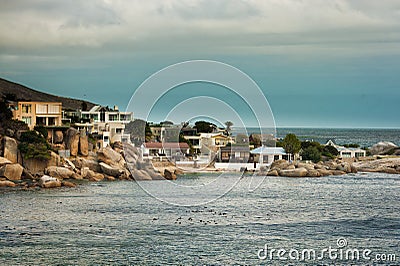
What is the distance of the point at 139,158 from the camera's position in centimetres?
5128

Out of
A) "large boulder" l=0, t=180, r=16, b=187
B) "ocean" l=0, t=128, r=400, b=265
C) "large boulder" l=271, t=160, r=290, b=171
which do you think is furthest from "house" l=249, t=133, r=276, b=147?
"large boulder" l=0, t=180, r=16, b=187

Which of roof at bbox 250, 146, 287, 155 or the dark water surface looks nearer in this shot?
the dark water surface

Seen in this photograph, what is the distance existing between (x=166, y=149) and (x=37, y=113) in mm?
10786

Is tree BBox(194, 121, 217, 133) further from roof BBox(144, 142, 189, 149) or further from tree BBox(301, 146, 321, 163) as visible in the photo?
tree BBox(301, 146, 321, 163)

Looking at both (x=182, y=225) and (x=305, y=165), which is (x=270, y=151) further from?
(x=182, y=225)

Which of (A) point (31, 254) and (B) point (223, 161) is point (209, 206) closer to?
(A) point (31, 254)

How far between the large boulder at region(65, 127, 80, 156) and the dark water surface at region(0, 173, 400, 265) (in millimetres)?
10862

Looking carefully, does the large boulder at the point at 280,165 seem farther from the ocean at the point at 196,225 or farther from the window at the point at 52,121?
the window at the point at 52,121

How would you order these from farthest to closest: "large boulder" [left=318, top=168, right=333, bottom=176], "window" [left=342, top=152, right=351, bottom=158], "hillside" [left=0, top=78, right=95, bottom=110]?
"hillside" [left=0, top=78, right=95, bottom=110] → "window" [left=342, top=152, right=351, bottom=158] → "large boulder" [left=318, top=168, right=333, bottom=176]

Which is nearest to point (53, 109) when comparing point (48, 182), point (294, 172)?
point (48, 182)

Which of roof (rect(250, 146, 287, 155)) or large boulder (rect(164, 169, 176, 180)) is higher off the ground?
roof (rect(250, 146, 287, 155))

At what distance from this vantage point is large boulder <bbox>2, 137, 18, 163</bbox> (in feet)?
148

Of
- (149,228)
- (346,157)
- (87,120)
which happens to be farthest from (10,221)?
(346,157)

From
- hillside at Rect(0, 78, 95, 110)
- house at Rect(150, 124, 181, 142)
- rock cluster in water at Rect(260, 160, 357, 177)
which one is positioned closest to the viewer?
rock cluster in water at Rect(260, 160, 357, 177)
